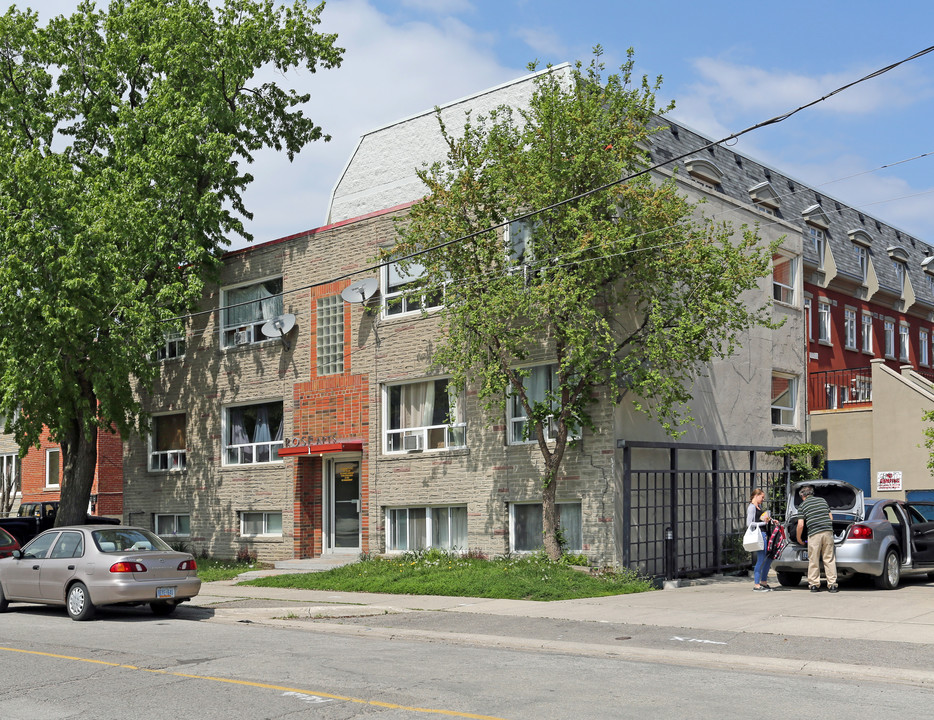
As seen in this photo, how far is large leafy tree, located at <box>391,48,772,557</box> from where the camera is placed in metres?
17.7

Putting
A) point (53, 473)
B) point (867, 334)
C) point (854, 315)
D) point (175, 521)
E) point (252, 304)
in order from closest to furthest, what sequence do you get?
point (252, 304)
point (175, 521)
point (53, 473)
point (854, 315)
point (867, 334)

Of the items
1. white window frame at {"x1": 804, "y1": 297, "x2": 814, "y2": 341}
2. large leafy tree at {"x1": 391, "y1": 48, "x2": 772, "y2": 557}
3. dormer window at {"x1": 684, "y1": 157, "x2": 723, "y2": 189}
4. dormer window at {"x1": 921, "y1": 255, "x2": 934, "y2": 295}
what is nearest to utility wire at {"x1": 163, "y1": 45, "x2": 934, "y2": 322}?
large leafy tree at {"x1": 391, "y1": 48, "x2": 772, "y2": 557}

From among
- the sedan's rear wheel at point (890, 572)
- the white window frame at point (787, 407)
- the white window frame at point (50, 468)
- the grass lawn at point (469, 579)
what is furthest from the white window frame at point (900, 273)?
the white window frame at point (50, 468)

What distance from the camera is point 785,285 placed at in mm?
25609

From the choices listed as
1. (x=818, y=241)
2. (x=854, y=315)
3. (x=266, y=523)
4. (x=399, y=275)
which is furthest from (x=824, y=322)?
(x=266, y=523)

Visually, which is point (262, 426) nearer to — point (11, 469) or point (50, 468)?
point (50, 468)

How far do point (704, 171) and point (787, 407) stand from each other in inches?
305

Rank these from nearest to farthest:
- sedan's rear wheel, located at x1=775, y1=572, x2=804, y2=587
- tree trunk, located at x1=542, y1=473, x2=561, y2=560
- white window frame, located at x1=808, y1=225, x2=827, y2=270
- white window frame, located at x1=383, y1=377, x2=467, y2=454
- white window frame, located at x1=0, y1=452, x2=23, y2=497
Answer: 1. sedan's rear wheel, located at x1=775, y1=572, x2=804, y2=587
2. tree trunk, located at x1=542, y1=473, x2=561, y2=560
3. white window frame, located at x1=383, y1=377, x2=467, y2=454
4. white window frame, located at x1=808, y1=225, x2=827, y2=270
5. white window frame, located at x1=0, y1=452, x2=23, y2=497

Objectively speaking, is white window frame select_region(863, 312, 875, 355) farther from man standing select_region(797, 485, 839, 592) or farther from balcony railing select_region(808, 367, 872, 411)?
man standing select_region(797, 485, 839, 592)

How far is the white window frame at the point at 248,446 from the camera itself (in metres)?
25.3

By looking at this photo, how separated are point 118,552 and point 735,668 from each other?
30.7 ft

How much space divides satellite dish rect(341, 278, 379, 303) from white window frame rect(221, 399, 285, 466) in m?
3.70

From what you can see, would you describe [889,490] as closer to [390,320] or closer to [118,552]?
[390,320]

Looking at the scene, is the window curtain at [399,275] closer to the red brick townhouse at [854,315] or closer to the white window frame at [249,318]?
the white window frame at [249,318]
